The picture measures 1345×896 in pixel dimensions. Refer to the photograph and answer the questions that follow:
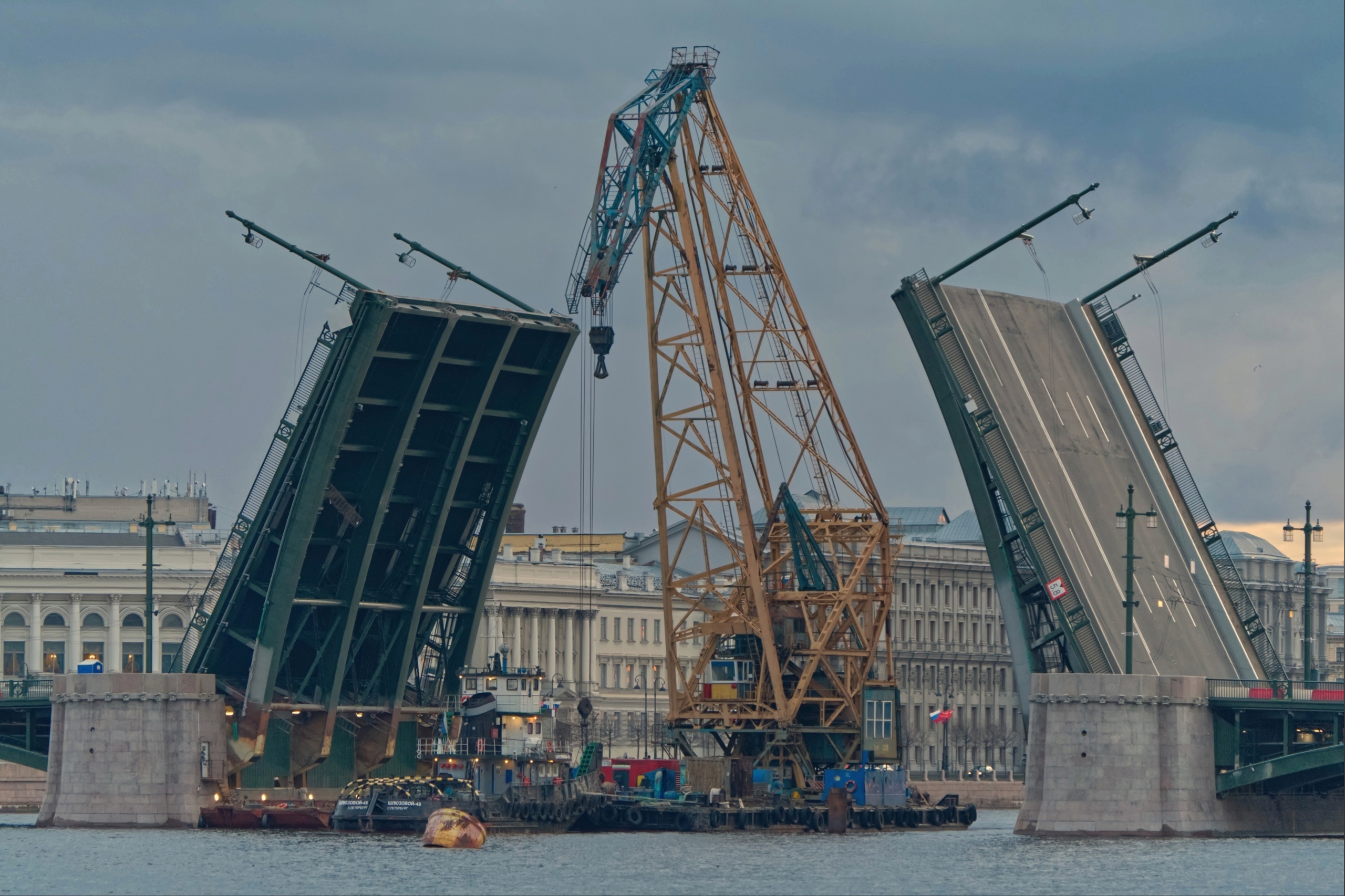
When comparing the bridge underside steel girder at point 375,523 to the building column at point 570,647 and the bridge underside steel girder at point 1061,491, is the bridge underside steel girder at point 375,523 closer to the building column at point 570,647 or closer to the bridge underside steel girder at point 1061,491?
the bridge underside steel girder at point 1061,491

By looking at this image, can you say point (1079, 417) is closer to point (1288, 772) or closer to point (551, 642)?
point (1288, 772)

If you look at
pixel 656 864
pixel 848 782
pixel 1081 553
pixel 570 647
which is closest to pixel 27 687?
pixel 848 782

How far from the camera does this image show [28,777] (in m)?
98.0

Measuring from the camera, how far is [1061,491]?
65.0 metres

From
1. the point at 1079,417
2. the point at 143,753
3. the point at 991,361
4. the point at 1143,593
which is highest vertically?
the point at 991,361

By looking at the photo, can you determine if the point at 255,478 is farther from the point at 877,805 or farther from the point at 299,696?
the point at 877,805

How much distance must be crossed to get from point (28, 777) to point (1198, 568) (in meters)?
45.2

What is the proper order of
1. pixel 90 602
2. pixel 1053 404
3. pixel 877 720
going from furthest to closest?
pixel 90 602 < pixel 877 720 < pixel 1053 404

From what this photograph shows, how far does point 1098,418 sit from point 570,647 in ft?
207

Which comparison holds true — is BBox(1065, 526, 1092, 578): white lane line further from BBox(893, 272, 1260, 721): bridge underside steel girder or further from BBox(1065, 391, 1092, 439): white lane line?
BBox(1065, 391, 1092, 439): white lane line

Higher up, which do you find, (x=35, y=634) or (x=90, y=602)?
(x=90, y=602)

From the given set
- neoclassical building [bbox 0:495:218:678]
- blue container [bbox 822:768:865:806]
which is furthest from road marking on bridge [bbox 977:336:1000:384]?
neoclassical building [bbox 0:495:218:678]

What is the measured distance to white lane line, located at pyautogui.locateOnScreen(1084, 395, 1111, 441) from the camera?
Result: 220 ft

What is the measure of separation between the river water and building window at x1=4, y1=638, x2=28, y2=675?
147 feet
